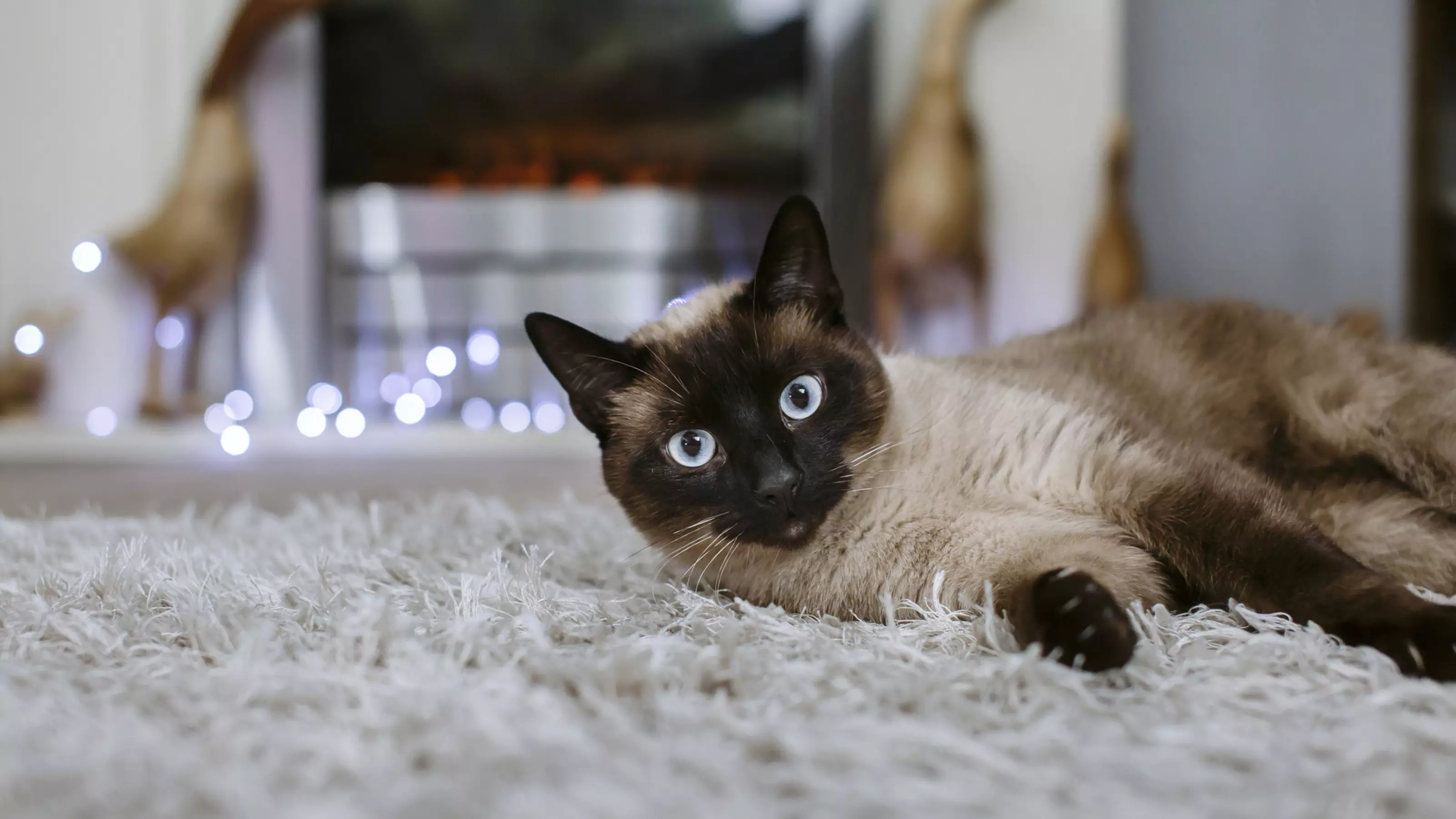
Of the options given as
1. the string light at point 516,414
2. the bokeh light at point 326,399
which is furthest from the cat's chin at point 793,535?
the bokeh light at point 326,399

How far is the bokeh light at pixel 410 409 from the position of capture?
3188 millimetres

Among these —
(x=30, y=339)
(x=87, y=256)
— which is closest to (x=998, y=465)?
(x=87, y=256)

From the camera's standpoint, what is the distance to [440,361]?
327cm

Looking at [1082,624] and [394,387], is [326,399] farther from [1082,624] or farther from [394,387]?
[1082,624]

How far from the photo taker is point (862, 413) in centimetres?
102

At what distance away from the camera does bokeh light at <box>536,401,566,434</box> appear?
3213 millimetres

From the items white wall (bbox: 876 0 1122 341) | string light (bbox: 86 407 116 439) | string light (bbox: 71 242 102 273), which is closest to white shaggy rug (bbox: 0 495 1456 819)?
string light (bbox: 86 407 116 439)

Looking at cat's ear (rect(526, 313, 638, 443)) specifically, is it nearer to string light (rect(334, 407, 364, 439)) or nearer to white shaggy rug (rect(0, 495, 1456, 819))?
white shaggy rug (rect(0, 495, 1456, 819))

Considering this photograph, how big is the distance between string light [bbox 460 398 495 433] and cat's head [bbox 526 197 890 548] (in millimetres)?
2267

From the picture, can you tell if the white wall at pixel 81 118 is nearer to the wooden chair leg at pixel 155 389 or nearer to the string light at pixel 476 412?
the wooden chair leg at pixel 155 389

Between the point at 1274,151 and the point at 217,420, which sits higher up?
the point at 1274,151

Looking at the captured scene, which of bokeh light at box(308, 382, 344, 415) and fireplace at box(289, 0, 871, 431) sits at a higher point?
fireplace at box(289, 0, 871, 431)

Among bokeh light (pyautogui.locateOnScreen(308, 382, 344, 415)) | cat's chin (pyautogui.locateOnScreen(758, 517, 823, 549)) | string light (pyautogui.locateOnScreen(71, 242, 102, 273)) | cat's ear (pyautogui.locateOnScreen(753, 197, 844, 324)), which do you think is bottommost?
bokeh light (pyautogui.locateOnScreen(308, 382, 344, 415))

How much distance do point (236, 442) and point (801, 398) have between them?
2.26 metres
